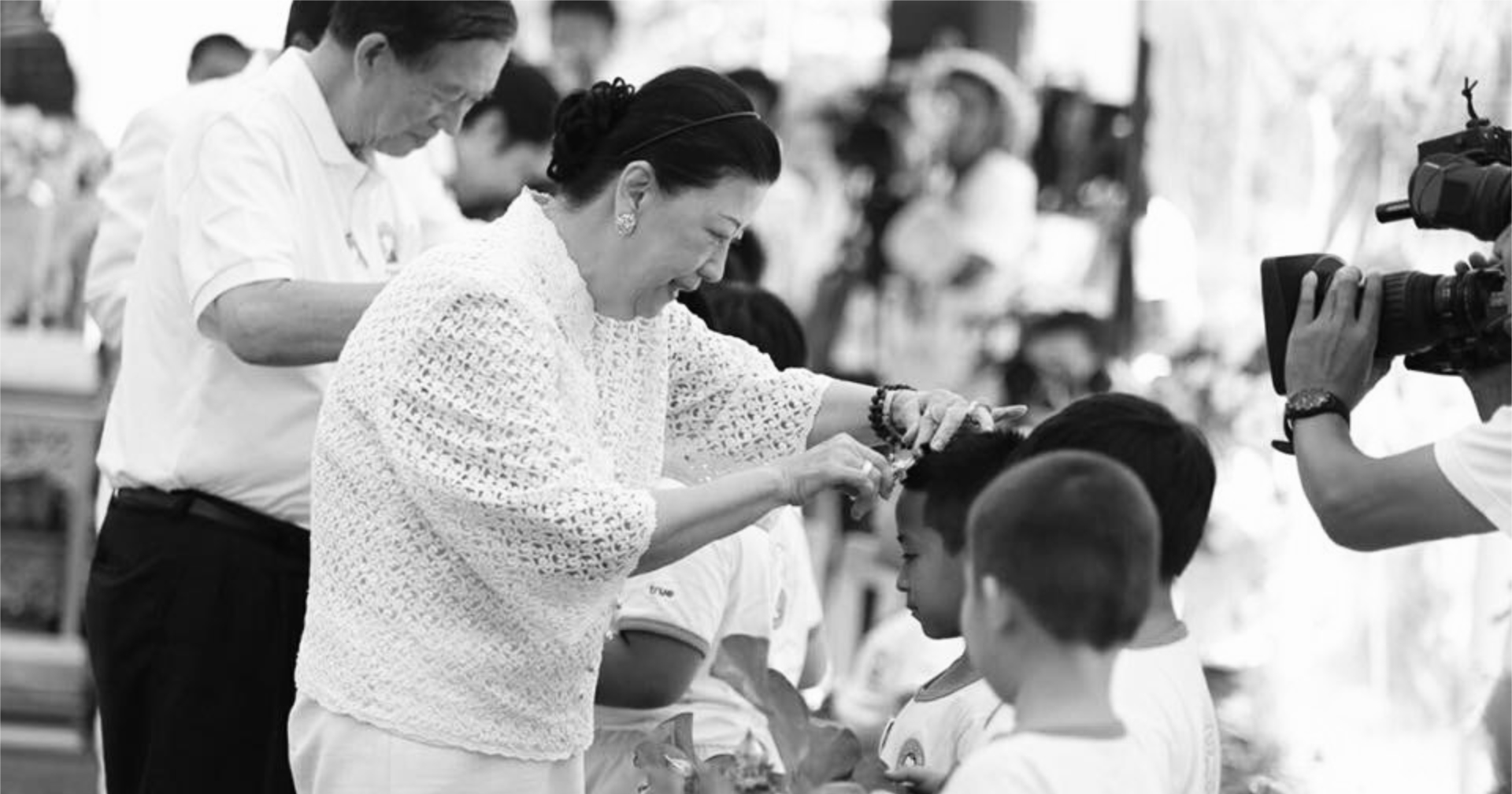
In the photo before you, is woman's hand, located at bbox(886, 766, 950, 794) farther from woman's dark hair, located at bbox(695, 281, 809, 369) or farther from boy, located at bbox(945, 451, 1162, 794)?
woman's dark hair, located at bbox(695, 281, 809, 369)

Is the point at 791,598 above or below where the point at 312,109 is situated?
below

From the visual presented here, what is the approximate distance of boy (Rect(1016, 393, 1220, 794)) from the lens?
9.55 feet

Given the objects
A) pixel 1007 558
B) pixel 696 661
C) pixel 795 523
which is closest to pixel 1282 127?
pixel 795 523

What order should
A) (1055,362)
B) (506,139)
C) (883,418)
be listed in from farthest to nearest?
(1055,362) < (506,139) < (883,418)

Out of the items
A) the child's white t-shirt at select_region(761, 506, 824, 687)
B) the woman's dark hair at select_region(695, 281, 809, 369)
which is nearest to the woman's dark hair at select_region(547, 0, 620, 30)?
the child's white t-shirt at select_region(761, 506, 824, 687)

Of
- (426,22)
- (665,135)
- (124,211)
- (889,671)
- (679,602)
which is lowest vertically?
(889,671)

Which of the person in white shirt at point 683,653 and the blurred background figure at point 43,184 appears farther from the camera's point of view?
the blurred background figure at point 43,184

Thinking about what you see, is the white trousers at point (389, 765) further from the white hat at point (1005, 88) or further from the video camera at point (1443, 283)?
the white hat at point (1005, 88)

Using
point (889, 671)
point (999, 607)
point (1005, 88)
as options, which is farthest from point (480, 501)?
point (1005, 88)

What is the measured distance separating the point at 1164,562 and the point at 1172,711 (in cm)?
20

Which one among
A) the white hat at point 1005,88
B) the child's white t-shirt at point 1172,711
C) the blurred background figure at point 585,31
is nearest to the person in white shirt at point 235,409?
the child's white t-shirt at point 1172,711

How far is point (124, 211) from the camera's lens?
15.3ft

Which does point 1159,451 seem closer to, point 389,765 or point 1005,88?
point 389,765

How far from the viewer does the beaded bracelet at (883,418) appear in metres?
3.55
